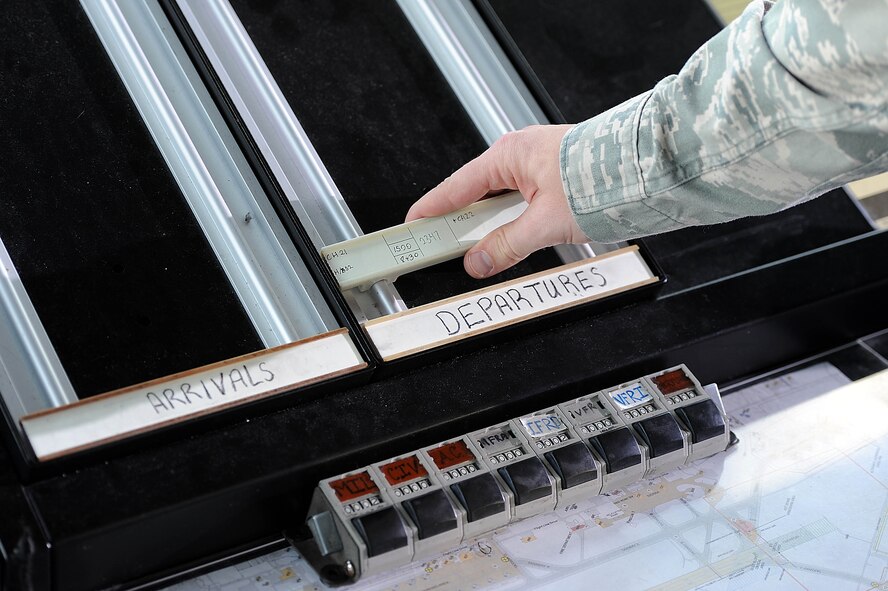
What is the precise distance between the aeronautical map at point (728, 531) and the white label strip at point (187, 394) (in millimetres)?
230

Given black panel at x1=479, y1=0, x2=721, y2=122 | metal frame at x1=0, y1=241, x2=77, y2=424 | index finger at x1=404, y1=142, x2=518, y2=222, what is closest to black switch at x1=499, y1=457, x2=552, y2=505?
index finger at x1=404, y1=142, x2=518, y2=222

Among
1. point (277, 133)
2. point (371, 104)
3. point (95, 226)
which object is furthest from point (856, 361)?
point (95, 226)

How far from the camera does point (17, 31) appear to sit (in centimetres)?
159

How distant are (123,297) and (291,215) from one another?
0.26 metres

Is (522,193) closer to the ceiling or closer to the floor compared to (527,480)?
closer to the ceiling

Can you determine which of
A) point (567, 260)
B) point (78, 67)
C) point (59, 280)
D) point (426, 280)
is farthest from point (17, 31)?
A: point (567, 260)

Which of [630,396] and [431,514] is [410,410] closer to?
[431,514]

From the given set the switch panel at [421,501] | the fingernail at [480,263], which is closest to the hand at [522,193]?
the fingernail at [480,263]

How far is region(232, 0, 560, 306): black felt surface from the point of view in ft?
5.41

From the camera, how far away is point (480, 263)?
5.14 feet

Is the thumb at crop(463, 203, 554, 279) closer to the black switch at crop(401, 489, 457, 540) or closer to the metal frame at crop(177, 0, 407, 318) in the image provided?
the metal frame at crop(177, 0, 407, 318)

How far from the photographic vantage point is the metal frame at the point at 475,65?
1.79 metres

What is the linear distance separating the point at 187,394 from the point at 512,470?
17.8 inches

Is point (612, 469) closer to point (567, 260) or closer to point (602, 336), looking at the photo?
point (602, 336)
